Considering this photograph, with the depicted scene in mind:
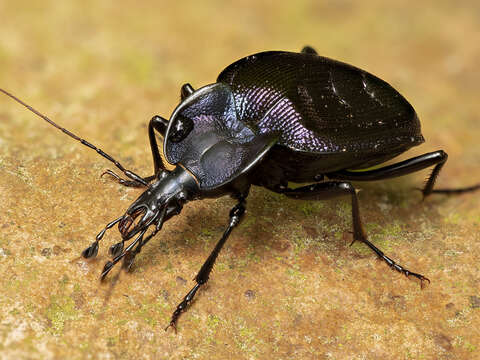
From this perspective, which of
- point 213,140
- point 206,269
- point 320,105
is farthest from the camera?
point 320,105

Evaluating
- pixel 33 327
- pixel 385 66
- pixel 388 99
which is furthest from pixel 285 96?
pixel 385 66

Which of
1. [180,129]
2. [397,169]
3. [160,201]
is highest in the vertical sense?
[180,129]

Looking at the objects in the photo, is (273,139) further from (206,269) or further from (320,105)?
(206,269)

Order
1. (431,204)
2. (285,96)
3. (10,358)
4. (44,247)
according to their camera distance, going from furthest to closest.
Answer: (431,204) → (285,96) → (44,247) → (10,358)

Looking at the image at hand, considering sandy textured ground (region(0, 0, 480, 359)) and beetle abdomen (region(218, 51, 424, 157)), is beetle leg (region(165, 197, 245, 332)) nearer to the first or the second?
sandy textured ground (region(0, 0, 480, 359))

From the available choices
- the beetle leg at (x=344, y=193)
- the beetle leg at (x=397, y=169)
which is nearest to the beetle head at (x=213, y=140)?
the beetle leg at (x=344, y=193)

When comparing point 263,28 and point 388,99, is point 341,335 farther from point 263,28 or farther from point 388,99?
point 263,28

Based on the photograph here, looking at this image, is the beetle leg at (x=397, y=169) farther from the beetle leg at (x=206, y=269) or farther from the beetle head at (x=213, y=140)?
the beetle leg at (x=206, y=269)

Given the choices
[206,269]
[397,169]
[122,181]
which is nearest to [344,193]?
[397,169]
